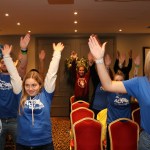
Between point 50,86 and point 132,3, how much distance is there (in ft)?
10.5

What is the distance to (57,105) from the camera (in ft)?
31.6

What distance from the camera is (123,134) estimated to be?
11.0 ft

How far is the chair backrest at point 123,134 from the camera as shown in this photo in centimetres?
333

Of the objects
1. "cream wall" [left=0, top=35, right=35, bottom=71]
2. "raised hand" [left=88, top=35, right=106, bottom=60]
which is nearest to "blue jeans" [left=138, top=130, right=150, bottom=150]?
"raised hand" [left=88, top=35, right=106, bottom=60]

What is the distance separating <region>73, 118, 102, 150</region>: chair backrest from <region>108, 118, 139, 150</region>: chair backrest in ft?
0.50

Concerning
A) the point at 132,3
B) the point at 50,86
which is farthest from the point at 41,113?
the point at 132,3

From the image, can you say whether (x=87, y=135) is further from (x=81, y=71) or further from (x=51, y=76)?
(x=81, y=71)

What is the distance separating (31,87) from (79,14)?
3.87 metres

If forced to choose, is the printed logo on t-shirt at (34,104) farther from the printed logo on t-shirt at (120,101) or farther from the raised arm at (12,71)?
the printed logo on t-shirt at (120,101)

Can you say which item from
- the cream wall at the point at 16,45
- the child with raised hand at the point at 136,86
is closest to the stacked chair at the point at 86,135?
the child with raised hand at the point at 136,86

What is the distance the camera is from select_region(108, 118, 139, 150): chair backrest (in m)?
3.33

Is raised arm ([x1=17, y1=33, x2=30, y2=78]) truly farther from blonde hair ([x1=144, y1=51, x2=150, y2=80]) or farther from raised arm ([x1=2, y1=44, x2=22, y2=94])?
blonde hair ([x1=144, y1=51, x2=150, y2=80])

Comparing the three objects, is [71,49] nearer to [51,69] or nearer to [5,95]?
[5,95]

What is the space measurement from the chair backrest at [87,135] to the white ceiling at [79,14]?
97.7 inches
